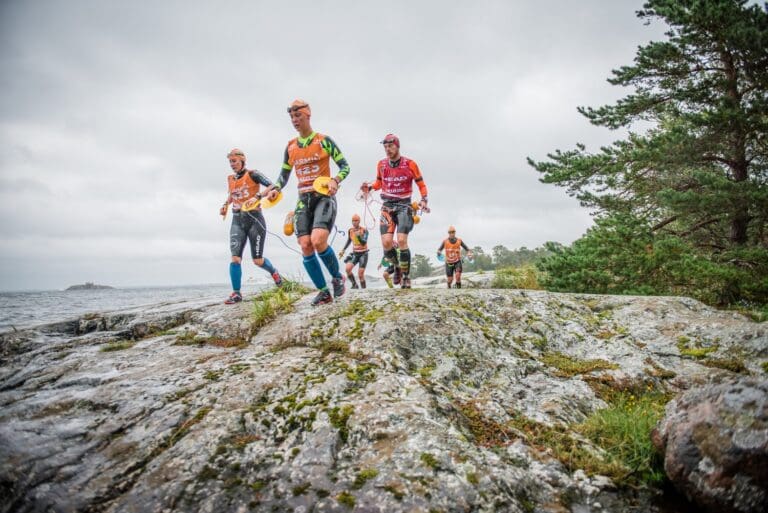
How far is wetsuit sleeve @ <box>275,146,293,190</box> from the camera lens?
6.39 meters

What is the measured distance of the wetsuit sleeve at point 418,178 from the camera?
24.4ft

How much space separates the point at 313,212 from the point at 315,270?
3.34 ft

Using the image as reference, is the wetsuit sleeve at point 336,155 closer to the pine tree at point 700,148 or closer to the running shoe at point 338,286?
the running shoe at point 338,286

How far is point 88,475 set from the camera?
2.19m

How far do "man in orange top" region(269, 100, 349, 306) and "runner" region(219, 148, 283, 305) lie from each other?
2.43m

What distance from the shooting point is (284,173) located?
6.48 metres

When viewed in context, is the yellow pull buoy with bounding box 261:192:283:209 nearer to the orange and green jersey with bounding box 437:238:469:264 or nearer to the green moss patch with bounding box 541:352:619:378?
the green moss patch with bounding box 541:352:619:378

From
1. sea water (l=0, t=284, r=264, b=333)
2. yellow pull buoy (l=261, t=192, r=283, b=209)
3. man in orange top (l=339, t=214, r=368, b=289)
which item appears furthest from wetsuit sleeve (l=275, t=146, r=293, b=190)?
man in orange top (l=339, t=214, r=368, b=289)

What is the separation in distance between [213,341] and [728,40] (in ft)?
43.4

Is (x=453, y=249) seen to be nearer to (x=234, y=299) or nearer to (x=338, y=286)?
(x=338, y=286)

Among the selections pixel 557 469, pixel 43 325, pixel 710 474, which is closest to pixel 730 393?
pixel 710 474

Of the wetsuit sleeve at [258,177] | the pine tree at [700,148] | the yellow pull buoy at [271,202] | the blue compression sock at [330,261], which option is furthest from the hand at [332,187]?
the pine tree at [700,148]

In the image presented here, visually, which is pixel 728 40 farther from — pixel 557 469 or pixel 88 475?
pixel 88 475

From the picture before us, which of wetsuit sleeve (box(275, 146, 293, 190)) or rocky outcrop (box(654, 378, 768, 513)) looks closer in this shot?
rocky outcrop (box(654, 378, 768, 513))
